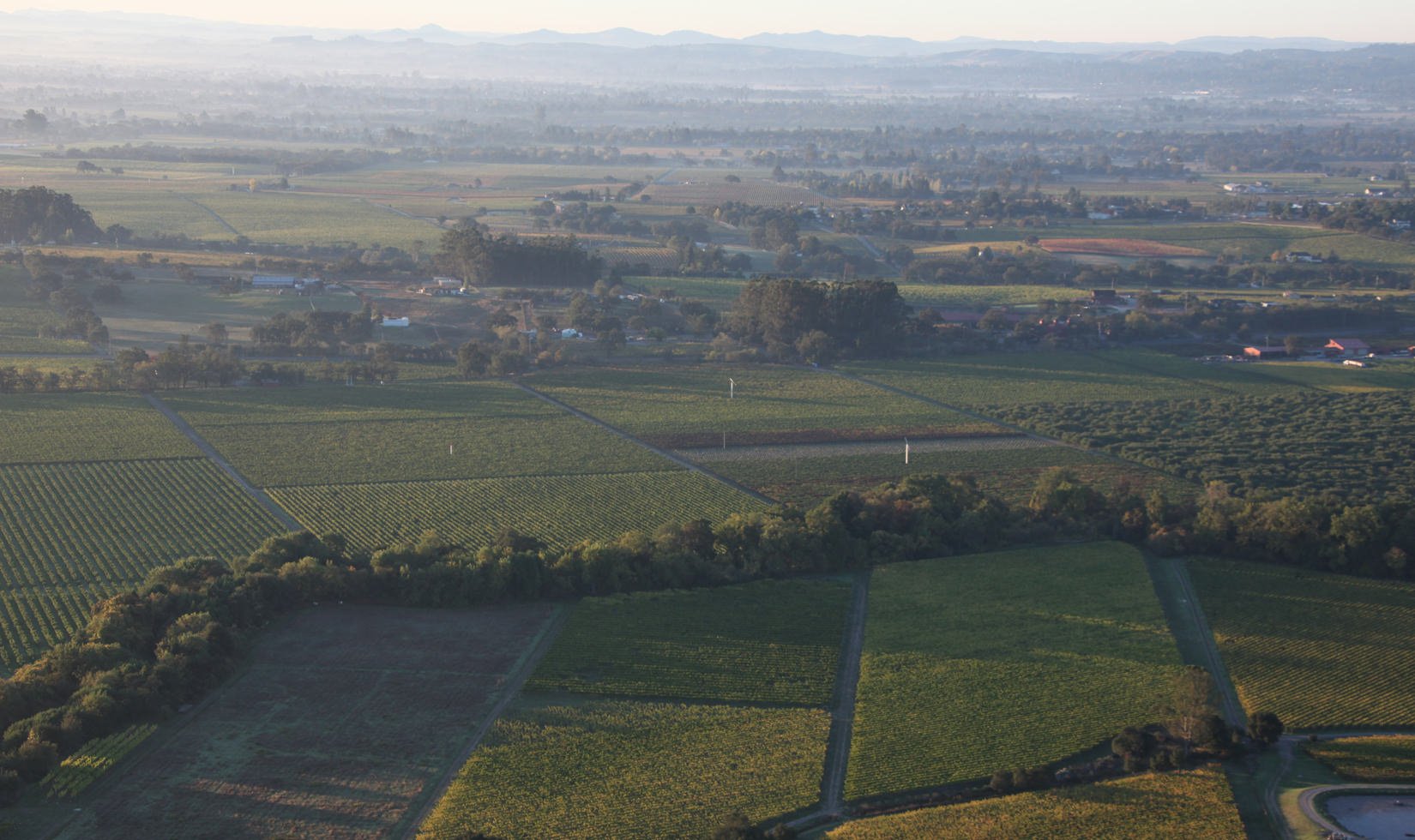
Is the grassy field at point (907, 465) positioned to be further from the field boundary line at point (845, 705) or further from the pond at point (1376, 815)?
the pond at point (1376, 815)

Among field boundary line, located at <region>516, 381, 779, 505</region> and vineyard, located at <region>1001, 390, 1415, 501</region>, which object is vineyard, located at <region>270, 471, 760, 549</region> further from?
vineyard, located at <region>1001, 390, 1415, 501</region>

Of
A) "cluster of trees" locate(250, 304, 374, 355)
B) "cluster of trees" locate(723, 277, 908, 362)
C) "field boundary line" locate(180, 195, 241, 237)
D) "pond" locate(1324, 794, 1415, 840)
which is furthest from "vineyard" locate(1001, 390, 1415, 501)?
"field boundary line" locate(180, 195, 241, 237)

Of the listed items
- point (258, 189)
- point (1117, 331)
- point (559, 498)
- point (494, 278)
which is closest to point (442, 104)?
point (258, 189)

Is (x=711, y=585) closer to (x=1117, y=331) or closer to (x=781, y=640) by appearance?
(x=781, y=640)

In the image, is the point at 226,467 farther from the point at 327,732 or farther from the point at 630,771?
the point at 630,771

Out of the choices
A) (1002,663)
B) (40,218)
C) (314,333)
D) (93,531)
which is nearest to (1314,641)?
(1002,663)

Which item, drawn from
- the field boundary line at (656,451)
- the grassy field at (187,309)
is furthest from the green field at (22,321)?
the field boundary line at (656,451)

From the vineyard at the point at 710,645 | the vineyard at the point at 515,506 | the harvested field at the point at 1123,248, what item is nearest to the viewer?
the vineyard at the point at 710,645
